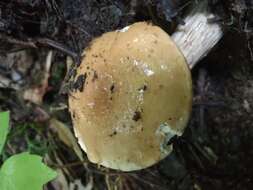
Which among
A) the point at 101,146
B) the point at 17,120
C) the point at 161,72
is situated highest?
the point at 161,72

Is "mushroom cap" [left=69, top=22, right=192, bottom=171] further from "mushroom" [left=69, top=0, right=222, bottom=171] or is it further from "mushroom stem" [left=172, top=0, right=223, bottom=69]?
"mushroom stem" [left=172, top=0, right=223, bottom=69]

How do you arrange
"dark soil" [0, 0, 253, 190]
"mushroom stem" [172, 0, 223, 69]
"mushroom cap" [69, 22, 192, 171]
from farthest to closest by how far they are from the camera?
"dark soil" [0, 0, 253, 190] < "mushroom stem" [172, 0, 223, 69] < "mushroom cap" [69, 22, 192, 171]

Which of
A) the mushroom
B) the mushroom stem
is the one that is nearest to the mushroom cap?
the mushroom

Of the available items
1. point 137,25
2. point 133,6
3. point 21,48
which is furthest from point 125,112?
point 21,48

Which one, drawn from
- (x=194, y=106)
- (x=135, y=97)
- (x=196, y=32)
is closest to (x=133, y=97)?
(x=135, y=97)

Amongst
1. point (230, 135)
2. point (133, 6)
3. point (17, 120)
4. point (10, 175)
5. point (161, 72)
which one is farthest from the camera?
point (17, 120)

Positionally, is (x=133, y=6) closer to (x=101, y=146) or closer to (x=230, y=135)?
(x=101, y=146)
